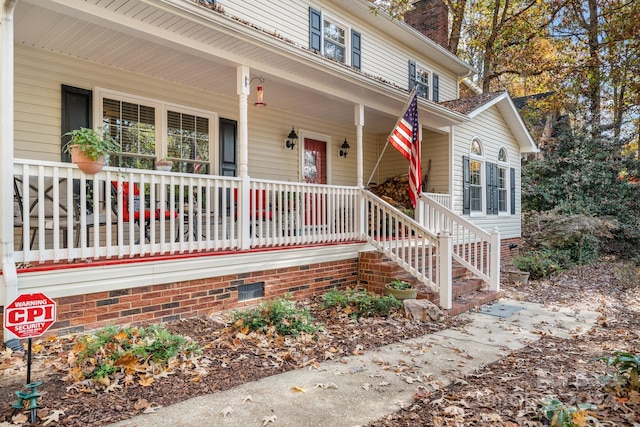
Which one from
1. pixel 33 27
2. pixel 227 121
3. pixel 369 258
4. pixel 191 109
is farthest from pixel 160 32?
pixel 369 258

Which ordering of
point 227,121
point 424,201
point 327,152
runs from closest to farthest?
point 227,121, point 424,201, point 327,152

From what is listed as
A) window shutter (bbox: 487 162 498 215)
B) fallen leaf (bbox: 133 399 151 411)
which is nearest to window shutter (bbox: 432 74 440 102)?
window shutter (bbox: 487 162 498 215)

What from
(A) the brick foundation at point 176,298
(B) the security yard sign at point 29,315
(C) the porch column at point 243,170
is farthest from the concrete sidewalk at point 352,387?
(C) the porch column at point 243,170

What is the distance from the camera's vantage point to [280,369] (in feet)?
11.9

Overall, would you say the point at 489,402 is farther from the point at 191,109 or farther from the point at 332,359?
the point at 191,109

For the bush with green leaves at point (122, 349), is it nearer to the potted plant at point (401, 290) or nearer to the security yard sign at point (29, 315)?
the security yard sign at point (29, 315)

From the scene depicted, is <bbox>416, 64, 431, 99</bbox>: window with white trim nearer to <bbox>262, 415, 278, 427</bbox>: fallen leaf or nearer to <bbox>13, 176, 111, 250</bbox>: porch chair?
<bbox>13, 176, 111, 250</bbox>: porch chair

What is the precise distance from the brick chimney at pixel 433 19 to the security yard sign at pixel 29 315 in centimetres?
1372

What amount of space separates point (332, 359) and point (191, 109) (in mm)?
4896

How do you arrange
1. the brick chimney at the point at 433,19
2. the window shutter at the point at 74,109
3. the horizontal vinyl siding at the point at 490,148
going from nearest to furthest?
the window shutter at the point at 74,109 < the horizontal vinyl siding at the point at 490,148 < the brick chimney at the point at 433,19

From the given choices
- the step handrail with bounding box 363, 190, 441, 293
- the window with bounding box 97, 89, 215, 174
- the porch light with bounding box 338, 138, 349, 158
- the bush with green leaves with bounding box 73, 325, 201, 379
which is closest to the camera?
the bush with green leaves with bounding box 73, 325, 201, 379

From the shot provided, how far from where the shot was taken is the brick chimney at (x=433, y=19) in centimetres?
1352

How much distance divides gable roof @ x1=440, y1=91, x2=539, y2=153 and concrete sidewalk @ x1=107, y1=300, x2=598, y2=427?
22.0 ft

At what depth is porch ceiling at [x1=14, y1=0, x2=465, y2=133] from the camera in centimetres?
434
